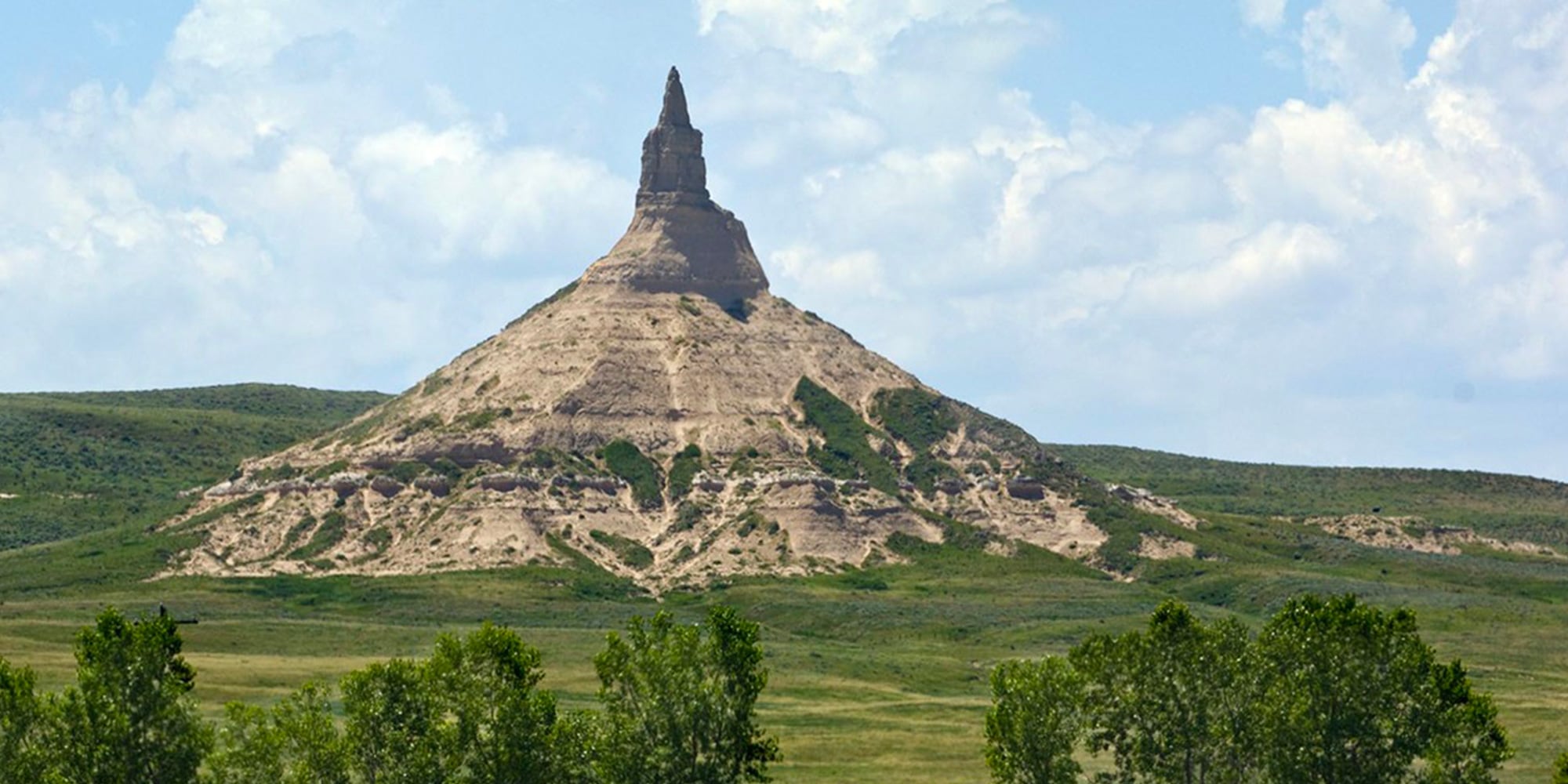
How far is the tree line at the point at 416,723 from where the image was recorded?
95.8 m

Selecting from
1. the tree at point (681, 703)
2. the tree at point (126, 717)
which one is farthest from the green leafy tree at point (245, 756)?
the tree at point (681, 703)

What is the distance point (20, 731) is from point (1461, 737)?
212 feet

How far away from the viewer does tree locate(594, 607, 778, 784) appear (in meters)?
99.6

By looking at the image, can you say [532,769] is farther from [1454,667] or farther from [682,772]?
[1454,667]

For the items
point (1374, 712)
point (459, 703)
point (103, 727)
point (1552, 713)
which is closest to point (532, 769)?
point (459, 703)

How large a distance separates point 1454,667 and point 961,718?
69935mm

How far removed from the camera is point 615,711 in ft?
330

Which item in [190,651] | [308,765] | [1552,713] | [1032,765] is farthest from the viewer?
[190,651]

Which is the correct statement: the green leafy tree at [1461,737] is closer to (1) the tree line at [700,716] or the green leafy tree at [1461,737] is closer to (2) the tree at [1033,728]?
(1) the tree line at [700,716]

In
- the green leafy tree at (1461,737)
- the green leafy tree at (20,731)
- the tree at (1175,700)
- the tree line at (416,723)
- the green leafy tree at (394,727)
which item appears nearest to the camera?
the green leafy tree at (20,731)

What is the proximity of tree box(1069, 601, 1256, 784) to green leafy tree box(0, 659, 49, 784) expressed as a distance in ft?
158

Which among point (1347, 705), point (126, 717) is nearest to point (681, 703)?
point (126, 717)

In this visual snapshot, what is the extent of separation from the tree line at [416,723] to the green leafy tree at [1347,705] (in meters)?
24.9

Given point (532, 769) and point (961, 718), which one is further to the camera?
point (961, 718)
